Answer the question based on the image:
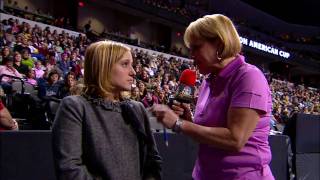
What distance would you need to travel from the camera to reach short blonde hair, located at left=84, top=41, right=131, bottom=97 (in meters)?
1.83

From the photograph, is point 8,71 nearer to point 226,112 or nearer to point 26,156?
point 26,156

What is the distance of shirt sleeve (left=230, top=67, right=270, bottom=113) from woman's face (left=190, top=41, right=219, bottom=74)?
146 millimetres

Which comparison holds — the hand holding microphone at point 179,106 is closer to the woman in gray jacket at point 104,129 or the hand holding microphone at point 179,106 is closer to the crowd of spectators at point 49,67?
the woman in gray jacket at point 104,129

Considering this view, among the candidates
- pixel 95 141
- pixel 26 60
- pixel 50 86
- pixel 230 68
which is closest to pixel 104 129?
pixel 95 141

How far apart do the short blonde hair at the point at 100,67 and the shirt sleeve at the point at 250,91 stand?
0.53 metres

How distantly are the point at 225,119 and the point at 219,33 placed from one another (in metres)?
0.36

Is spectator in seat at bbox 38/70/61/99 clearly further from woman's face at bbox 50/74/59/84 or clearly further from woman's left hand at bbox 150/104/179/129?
woman's left hand at bbox 150/104/179/129

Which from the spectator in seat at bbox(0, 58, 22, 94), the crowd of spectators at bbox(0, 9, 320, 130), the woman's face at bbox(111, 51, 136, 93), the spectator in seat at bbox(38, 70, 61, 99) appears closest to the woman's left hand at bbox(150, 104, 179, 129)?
the woman's face at bbox(111, 51, 136, 93)

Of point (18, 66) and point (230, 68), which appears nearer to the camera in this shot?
point (230, 68)

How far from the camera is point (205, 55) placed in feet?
5.97

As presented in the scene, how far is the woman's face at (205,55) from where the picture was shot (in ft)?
5.91

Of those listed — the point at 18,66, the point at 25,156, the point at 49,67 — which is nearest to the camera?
the point at 25,156

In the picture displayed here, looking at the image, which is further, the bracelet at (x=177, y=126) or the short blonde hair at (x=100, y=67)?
the short blonde hair at (x=100, y=67)

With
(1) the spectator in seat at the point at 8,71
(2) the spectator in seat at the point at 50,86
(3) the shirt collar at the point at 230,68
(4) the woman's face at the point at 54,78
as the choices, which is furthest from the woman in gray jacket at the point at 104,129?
(1) the spectator in seat at the point at 8,71
